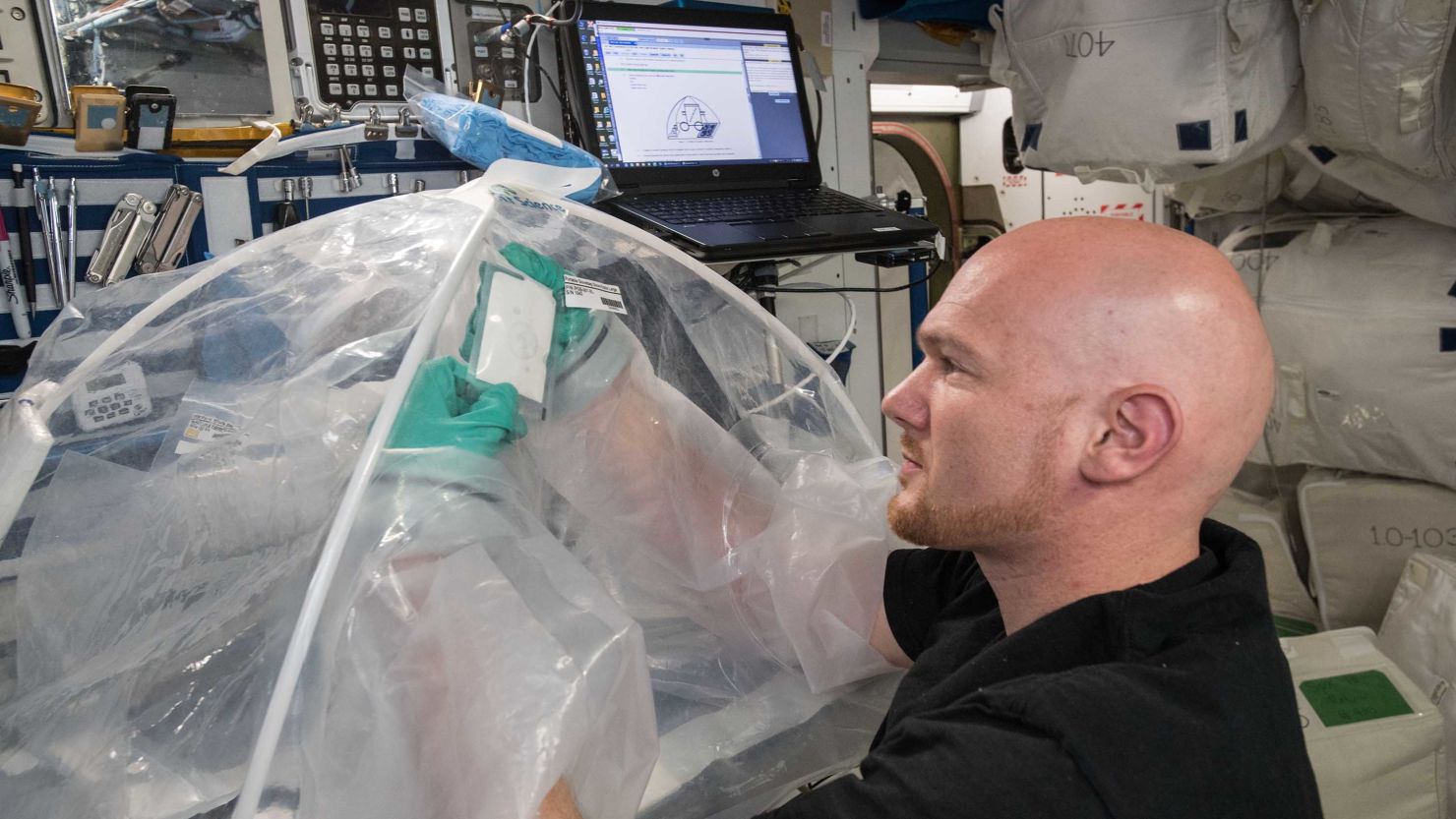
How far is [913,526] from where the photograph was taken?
0.84 meters

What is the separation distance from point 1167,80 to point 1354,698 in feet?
3.40

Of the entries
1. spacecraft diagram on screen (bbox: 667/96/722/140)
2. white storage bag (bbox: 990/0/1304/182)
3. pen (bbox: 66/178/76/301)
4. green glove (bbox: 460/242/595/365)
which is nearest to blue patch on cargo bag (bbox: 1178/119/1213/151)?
white storage bag (bbox: 990/0/1304/182)

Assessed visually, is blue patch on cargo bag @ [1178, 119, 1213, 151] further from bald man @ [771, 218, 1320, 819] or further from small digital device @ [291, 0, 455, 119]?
small digital device @ [291, 0, 455, 119]

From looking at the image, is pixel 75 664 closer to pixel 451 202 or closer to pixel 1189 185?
pixel 451 202

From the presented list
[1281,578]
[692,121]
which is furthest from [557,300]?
[1281,578]

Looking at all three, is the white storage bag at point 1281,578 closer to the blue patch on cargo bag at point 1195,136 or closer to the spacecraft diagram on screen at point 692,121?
the blue patch on cargo bag at point 1195,136

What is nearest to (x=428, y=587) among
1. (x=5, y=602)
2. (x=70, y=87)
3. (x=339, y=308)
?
(x=339, y=308)

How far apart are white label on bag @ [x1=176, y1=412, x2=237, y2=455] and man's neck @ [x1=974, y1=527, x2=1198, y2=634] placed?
2.01 ft

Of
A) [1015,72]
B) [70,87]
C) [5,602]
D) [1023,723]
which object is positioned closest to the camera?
[1023,723]

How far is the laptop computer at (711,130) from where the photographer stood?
1.39 metres

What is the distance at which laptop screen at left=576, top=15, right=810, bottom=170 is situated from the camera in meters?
1.46

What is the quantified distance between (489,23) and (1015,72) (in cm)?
104

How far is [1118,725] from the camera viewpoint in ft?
2.12

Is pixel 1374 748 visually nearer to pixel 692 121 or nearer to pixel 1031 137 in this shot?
pixel 1031 137
